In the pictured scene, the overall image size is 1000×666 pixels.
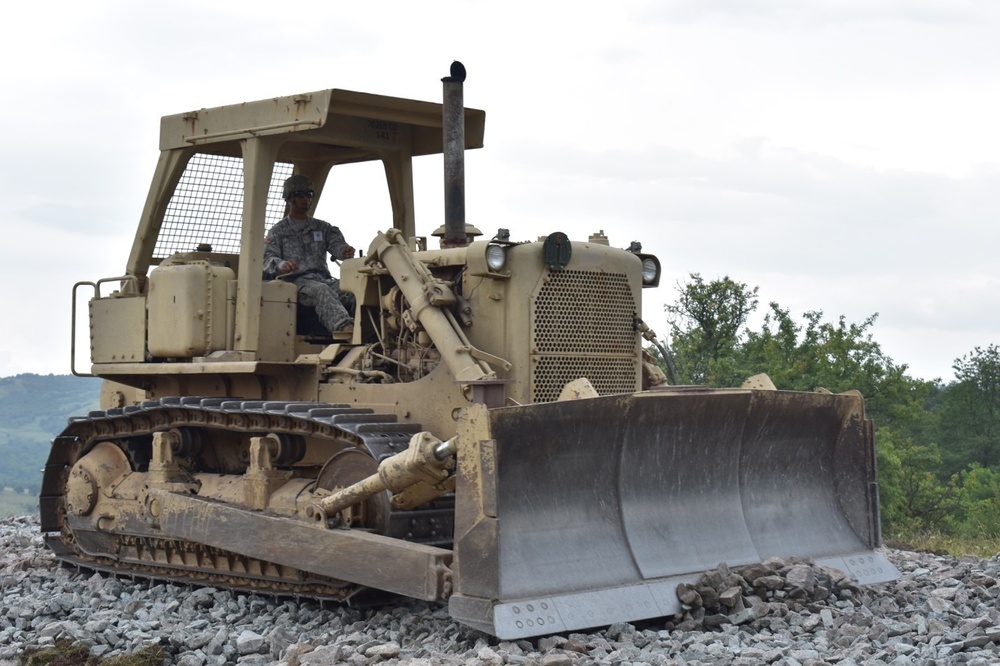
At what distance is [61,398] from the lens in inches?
2421

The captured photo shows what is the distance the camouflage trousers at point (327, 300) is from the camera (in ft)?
30.1

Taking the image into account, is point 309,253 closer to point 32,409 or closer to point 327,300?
point 327,300

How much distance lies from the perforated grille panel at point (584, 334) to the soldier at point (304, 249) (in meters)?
1.71

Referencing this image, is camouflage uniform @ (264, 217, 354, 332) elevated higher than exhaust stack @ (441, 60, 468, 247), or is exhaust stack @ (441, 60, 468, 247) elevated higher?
exhaust stack @ (441, 60, 468, 247)

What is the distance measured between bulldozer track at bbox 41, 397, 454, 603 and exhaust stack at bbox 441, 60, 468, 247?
1.49 metres

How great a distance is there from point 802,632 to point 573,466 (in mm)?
1403

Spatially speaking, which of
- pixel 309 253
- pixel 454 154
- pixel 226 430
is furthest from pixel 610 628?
pixel 309 253

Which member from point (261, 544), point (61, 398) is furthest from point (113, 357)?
point (61, 398)

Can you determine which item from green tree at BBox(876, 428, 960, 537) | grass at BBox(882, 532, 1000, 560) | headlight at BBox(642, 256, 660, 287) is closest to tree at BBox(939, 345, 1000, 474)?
green tree at BBox(876, 428, 960, 537)

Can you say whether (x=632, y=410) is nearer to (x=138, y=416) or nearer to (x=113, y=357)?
(x=138, y=416)

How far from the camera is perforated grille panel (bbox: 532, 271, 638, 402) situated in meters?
8.22

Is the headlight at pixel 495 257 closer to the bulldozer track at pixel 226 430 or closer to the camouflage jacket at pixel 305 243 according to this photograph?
the bulldozer track at pixel 226 430

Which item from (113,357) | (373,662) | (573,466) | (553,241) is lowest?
(373,662)

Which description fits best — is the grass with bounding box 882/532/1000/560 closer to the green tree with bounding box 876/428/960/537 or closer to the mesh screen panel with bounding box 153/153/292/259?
the mesh screen panel with bounding box 153/153/292/259
